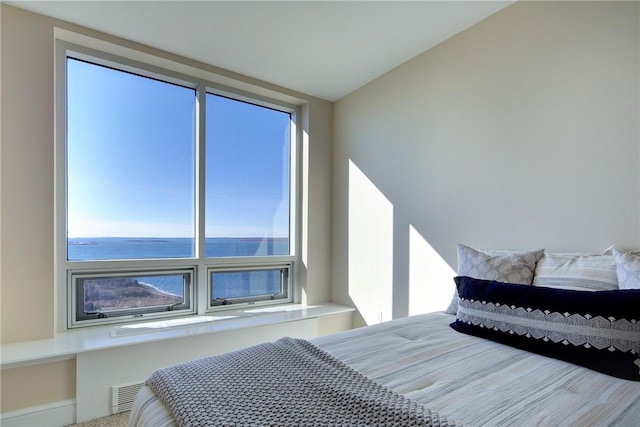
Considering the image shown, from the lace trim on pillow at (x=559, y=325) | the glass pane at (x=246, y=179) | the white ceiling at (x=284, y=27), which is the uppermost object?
the white ceiling at (x=284, y=27)

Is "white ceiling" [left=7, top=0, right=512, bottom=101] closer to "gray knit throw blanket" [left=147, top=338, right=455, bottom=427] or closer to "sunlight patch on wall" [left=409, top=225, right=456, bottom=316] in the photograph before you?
"sunlight patch on wall" [left=409, top=225, right=456, bottom=316]

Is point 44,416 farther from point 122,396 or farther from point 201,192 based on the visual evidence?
point 201,192

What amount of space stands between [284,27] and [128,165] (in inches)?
58.8

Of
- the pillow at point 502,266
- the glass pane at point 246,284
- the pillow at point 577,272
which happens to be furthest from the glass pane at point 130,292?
the pillow at point 577,272

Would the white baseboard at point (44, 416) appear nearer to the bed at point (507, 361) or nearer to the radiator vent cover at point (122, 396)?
the radiator vent cover at point (122, 396)

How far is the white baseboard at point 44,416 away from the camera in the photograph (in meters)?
1.82

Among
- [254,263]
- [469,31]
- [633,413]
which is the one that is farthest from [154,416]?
[469,31]

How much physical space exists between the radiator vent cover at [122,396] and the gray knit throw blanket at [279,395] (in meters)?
1.26

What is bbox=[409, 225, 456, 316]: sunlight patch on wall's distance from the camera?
7.81 ft

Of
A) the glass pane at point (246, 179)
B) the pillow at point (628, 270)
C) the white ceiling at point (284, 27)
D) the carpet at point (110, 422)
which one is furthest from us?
the glass pane at point (246, 179)

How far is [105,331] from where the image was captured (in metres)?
2.25

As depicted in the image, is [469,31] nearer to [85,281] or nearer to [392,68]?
A: [392,68]

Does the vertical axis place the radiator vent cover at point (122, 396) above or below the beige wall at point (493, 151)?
below

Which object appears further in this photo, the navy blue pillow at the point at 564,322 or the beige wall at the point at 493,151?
the beige wall at the point at 493,151
